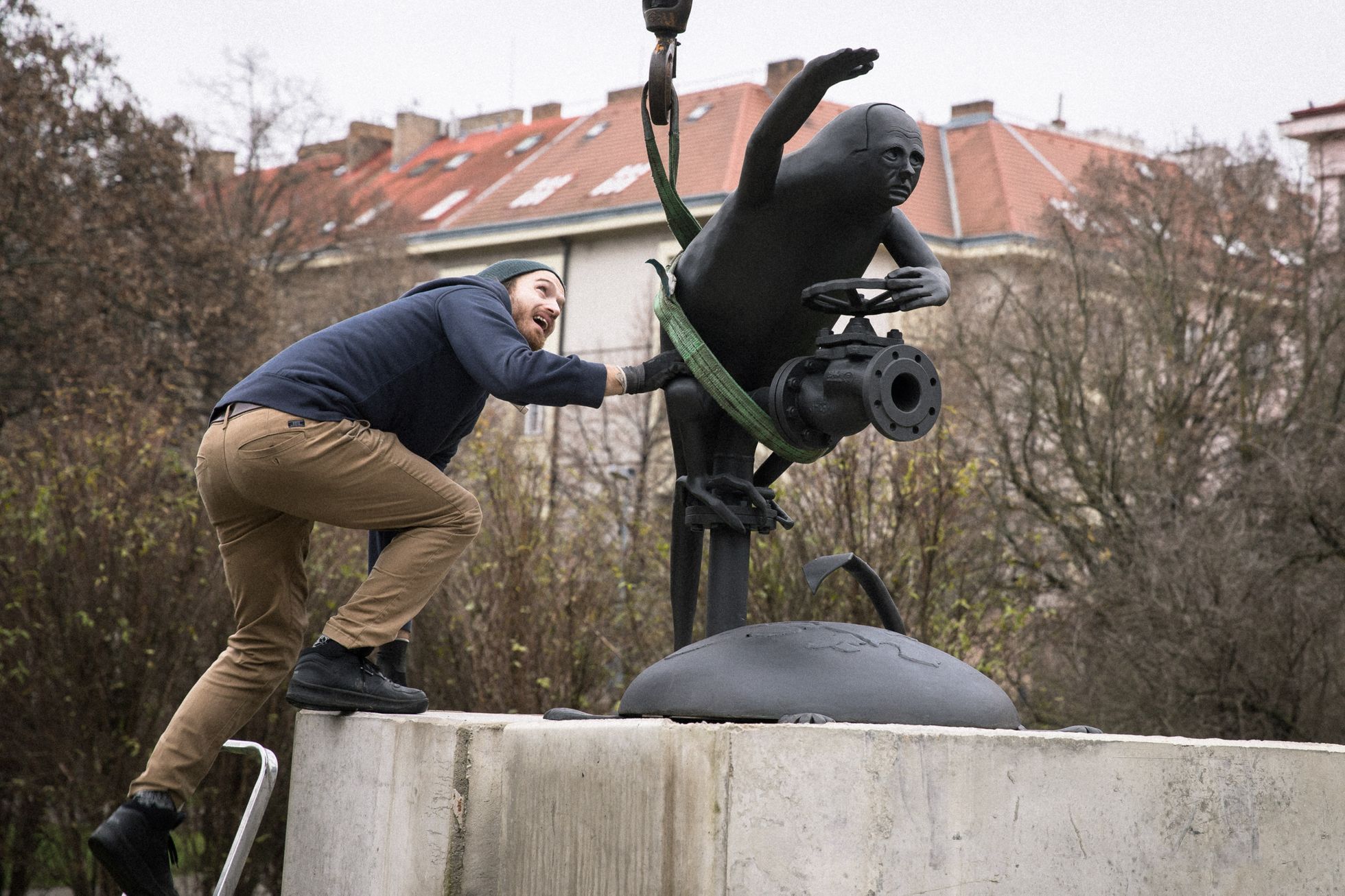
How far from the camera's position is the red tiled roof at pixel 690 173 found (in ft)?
84.9

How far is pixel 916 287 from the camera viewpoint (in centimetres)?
376

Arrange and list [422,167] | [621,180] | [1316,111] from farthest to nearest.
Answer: [422,167], [621,180], [1316,111]

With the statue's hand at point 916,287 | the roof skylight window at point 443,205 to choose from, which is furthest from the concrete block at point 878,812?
the roof skylight window at point 443,205

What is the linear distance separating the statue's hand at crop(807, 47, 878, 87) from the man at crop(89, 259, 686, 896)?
845mm

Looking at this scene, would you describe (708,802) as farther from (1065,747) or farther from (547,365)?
(547,365)

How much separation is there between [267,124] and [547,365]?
82.2ft

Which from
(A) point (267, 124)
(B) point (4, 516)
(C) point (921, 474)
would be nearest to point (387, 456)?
(C) point (921, 474)

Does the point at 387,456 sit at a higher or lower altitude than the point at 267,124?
lower

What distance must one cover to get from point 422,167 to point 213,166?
35.5ft

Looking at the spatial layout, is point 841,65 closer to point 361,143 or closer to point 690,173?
point 690,173

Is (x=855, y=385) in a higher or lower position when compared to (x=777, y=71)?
lower

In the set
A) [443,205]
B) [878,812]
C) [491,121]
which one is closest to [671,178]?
[878,812]

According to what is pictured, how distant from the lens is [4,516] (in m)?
9.82

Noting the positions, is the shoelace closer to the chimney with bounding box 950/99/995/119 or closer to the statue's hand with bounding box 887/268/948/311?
the statue's hand with bounding box 887/268/948/311
